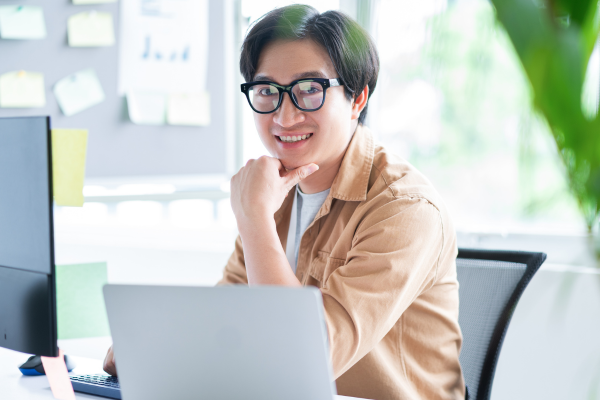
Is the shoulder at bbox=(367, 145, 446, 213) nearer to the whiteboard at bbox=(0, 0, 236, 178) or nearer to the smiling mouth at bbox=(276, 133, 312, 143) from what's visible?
the smiling mouth at bbox=(276, 133, 312, 143)

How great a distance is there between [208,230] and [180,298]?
4.54 ft

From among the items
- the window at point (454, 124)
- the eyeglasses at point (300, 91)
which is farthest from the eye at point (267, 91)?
the window at point (454, 124)

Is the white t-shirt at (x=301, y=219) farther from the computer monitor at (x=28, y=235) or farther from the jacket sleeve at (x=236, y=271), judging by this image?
the computer monitor at (x=28, y=235)

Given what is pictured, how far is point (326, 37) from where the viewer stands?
3.68ft

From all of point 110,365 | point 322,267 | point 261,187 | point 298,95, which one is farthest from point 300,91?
point 110,365

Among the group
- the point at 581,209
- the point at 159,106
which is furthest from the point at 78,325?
the point at 581,209

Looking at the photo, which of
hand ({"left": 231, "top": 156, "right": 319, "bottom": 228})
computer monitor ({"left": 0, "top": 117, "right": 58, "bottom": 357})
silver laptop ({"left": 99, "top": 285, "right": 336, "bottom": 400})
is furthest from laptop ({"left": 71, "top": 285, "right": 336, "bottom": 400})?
hand ({"left": 231, "top": 156, "right": 319, "bottom": 228})

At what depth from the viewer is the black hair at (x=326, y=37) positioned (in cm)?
113

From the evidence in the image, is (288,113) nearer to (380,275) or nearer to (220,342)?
(380,275)

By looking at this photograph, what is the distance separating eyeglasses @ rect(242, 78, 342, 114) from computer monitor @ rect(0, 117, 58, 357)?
503mm

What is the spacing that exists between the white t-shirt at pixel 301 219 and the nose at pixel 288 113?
19 centimetres

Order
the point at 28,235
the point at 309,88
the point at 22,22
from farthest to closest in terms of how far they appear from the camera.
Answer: the point at 22,22
the point at 309,88
the point at 28,235

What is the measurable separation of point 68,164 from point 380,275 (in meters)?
0.52

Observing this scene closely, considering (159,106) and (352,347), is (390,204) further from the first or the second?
(159,106)
